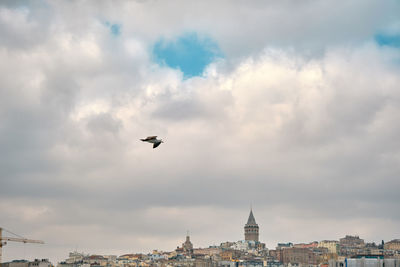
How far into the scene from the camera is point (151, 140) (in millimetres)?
55781

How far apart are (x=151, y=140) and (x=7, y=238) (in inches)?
5858

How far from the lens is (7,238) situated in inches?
7712

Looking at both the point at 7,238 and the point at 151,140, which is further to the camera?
the point at 7,238
